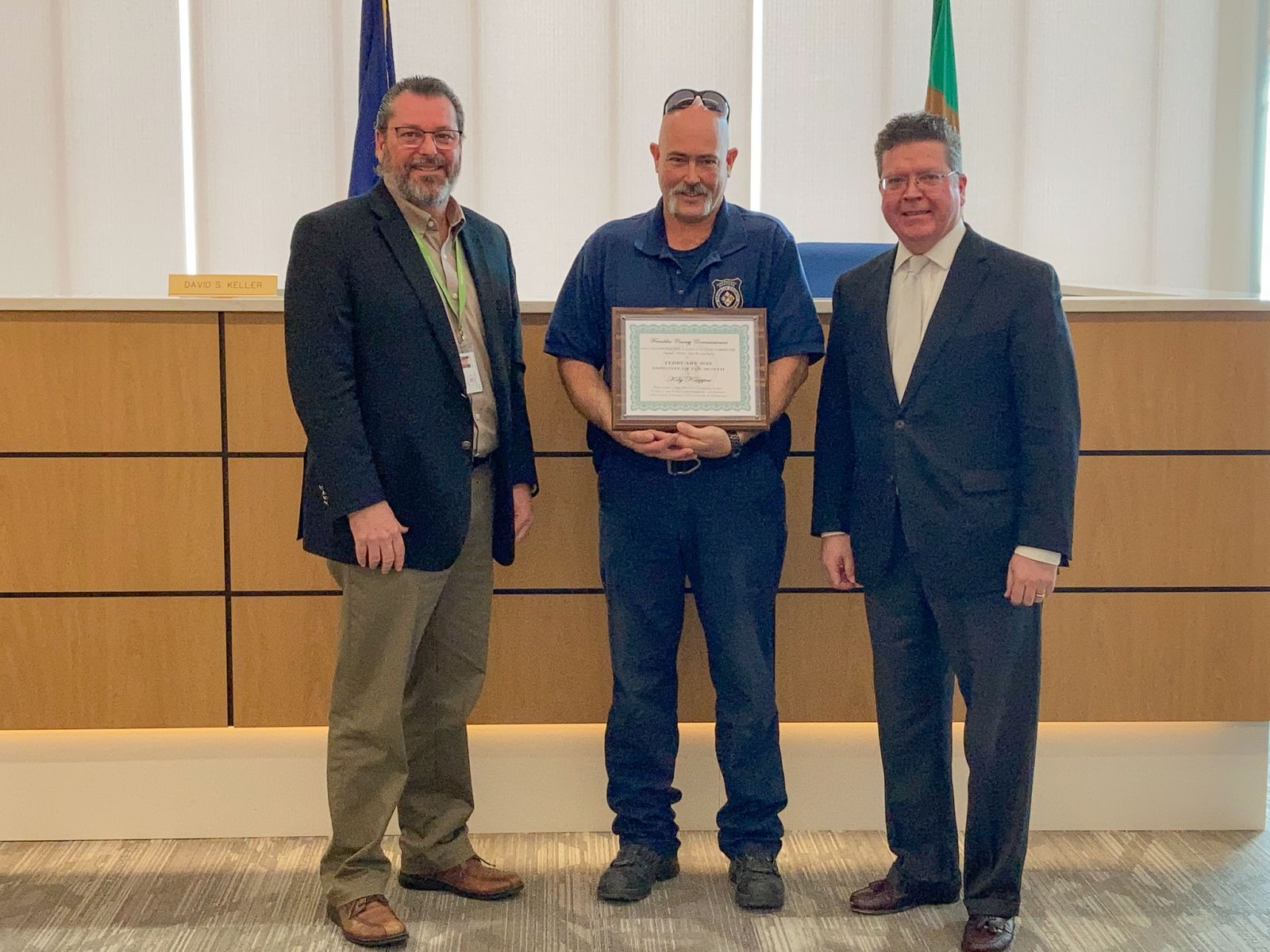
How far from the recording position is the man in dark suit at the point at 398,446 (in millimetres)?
2227

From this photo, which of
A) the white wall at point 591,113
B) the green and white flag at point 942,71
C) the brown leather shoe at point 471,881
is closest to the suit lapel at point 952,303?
the brown leather shoe at point 471,881

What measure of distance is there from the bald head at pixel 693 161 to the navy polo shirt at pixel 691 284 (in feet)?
0.29

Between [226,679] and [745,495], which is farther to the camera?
A: [226,679]

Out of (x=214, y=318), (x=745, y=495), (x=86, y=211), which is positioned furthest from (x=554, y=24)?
(x=745, y=495)

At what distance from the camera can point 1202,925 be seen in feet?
7.93

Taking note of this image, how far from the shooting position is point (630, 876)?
100 inches

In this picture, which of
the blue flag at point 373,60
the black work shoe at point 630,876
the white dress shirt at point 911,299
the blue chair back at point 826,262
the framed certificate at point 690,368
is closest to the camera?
the white dress shirt at point 911,299

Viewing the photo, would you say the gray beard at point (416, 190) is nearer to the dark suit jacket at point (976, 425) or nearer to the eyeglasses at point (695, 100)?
the eyeglasses at point (695, 100)

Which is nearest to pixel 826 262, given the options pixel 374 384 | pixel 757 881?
pixel 374 384

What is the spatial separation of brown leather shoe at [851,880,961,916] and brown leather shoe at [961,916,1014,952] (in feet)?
0.52

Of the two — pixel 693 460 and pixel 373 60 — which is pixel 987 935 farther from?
pixel 373 60

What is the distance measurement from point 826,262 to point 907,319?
1.15m

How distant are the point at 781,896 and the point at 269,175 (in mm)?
4238

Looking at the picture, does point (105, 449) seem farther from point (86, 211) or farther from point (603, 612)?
point (86, 211)
